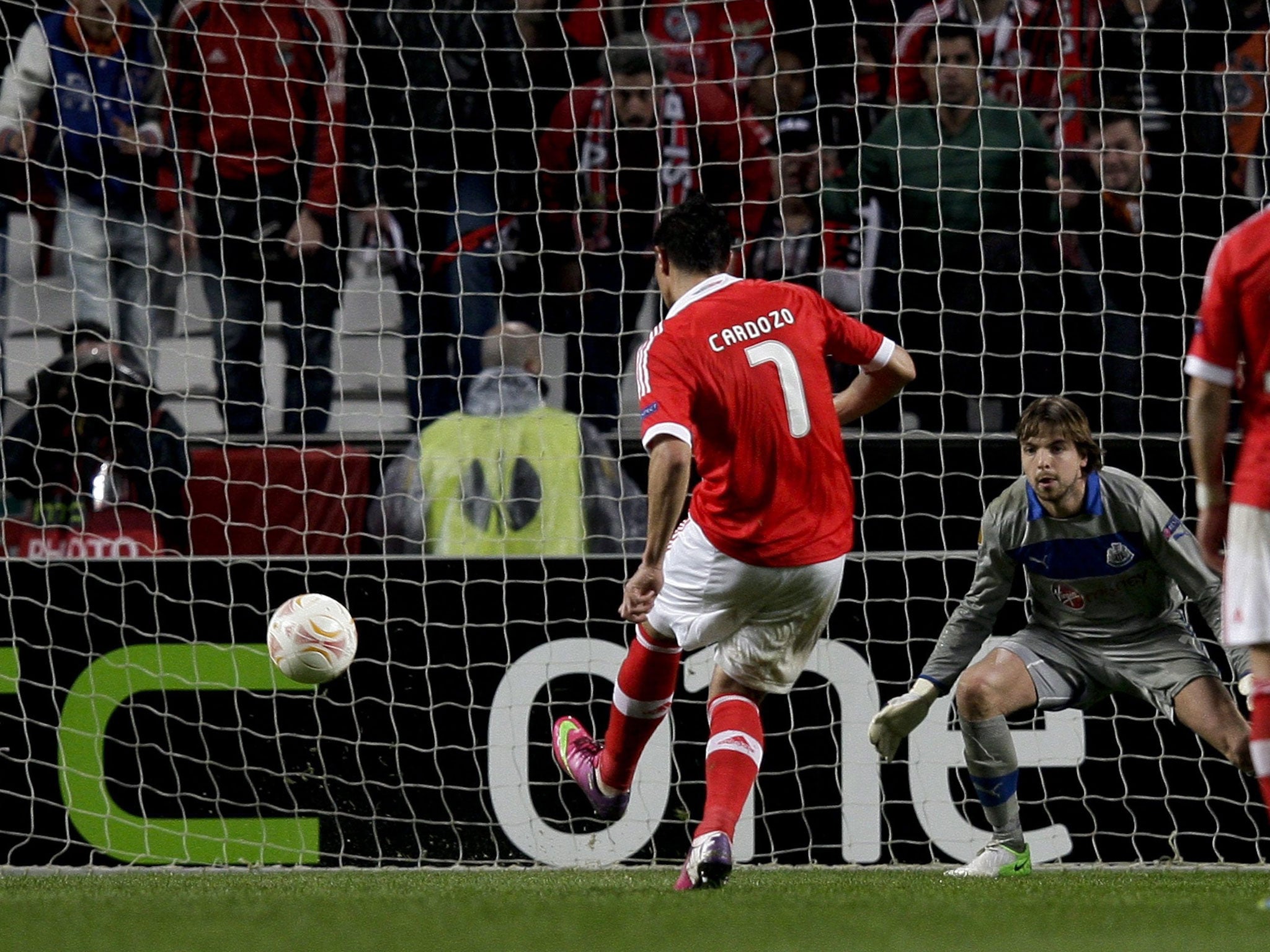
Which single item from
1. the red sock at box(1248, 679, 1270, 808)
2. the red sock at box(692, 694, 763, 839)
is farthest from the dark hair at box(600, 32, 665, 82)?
the red sock at box(1248, 679, 1270, 808)

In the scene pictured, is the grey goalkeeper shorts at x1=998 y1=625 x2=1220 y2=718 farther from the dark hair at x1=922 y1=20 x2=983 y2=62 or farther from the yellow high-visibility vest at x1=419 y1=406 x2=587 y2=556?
the dark hair at x1=922 y1=20 x2=983 y2=62

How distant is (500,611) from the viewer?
5602 mm

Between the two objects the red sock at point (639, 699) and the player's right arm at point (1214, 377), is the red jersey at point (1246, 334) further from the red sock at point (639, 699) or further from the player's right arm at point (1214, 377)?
the red sock at point (639, 699)

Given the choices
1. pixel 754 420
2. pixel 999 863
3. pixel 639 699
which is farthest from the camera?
pixel 999 863

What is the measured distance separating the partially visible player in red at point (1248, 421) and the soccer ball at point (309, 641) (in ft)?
8.77

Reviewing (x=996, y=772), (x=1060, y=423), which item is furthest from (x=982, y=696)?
(x=1060, y=423)

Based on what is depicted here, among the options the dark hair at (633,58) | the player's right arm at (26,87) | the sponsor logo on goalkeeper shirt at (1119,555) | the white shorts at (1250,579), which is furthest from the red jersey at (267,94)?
the white shorts at (1250,579)

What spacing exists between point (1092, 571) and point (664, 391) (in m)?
1.57

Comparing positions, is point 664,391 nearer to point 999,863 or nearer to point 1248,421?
point 1248,421

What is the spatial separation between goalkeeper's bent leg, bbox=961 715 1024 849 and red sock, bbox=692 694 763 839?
2.97 ft

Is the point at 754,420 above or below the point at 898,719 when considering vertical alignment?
above

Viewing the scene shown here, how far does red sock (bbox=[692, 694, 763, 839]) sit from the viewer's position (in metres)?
4.16

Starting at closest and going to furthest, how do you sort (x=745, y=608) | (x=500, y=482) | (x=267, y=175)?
(x=745, y=608), (x=500, y=482), (x=267, y=175)

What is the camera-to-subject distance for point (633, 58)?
25.2ft
